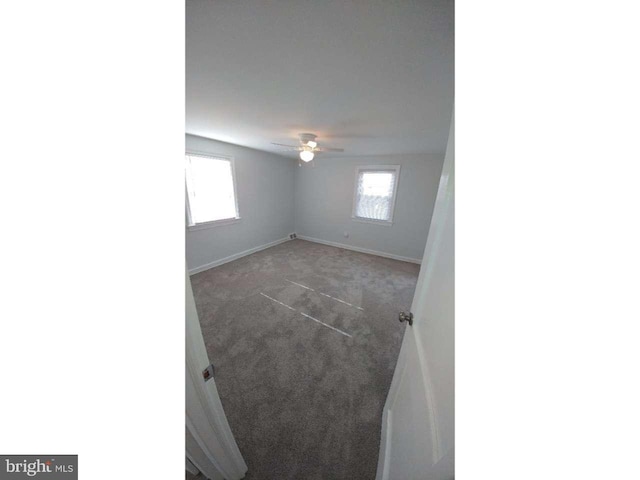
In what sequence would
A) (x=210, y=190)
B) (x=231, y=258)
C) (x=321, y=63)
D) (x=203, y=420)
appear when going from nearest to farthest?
(x=203, y=420) → (x=321, y=63) → (x=210, y=190) → (x=231, y=258)

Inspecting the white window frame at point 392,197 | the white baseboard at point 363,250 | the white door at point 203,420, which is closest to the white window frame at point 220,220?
the white baseboard at point 363,250

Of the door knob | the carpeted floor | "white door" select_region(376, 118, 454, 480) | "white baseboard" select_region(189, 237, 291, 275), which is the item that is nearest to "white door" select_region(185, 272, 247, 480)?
the carpeted floor

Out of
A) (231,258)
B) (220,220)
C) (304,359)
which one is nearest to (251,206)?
(220,220)

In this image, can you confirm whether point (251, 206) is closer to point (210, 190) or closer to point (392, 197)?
point (210, 190)

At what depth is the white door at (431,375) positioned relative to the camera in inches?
19.6

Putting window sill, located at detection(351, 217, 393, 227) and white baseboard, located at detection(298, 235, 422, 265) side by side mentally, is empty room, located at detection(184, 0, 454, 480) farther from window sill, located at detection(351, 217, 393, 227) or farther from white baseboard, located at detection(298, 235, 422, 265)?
window sill, located at detection(351, 217, 393, 227)

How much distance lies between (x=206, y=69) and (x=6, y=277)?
58.4 inches

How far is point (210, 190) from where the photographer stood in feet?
10.4

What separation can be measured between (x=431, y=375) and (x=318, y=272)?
261 cm

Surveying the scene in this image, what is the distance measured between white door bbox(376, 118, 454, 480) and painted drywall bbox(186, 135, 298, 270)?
3.21m

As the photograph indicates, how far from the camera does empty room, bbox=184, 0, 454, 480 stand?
74 cm

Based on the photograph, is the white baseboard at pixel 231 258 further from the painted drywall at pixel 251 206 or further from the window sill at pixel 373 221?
the window sill at pixel 373 221
